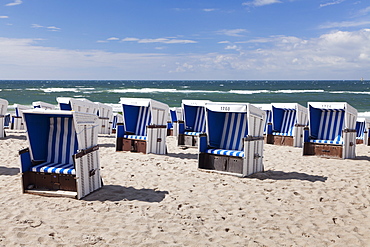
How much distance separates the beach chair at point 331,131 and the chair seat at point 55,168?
20.8 ft

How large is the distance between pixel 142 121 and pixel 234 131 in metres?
2.95

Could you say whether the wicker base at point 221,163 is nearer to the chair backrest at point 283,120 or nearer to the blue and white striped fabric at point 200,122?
the blue and white striped fabric at point 200,122

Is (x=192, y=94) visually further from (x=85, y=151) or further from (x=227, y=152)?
(x=85, y=151)

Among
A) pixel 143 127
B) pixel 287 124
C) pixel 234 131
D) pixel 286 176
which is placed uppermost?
pixel 234 131

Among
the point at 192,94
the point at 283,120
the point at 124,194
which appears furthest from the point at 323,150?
the point at 192,94

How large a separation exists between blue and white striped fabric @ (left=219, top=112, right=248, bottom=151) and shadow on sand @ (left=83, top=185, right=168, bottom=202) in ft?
7.17

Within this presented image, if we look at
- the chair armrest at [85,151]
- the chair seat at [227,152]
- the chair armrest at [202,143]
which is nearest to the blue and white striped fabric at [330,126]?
the chair seat at [227,152]

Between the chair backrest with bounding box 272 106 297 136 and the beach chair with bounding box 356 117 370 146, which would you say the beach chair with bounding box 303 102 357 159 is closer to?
the chair backrest with bounding box 272 106 297 136

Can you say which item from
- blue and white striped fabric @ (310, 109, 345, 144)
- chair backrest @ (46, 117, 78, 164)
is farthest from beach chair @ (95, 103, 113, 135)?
chair backrest @ (46, 117, 78, 164)

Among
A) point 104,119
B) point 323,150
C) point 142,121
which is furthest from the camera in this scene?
point 104,119

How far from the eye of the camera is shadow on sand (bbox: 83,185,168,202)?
19.4 ft

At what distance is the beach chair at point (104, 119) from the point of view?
14837 mm

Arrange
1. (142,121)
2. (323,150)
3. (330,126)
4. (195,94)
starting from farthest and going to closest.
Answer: (195,94), (330,126), (142,121), (323,150)

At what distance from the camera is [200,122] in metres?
11.7
